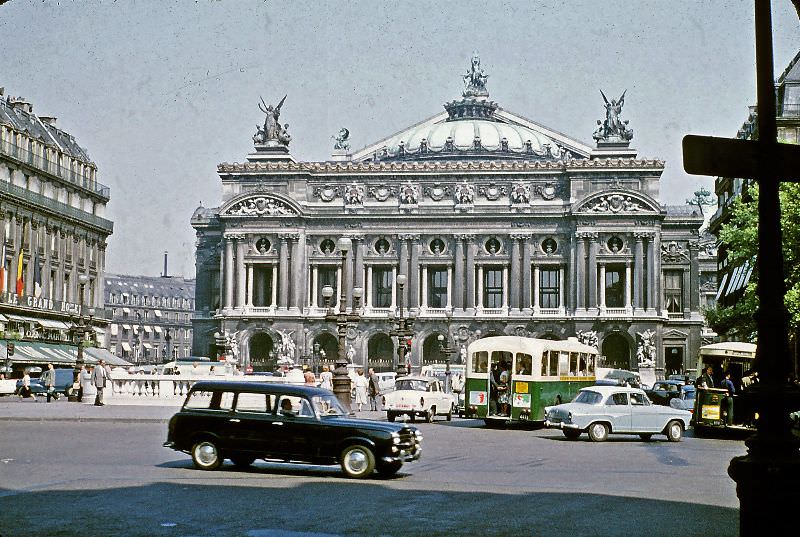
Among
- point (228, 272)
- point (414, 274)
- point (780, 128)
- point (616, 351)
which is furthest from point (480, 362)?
point (228, 272)

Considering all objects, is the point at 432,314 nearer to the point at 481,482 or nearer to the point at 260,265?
the point at 260,265

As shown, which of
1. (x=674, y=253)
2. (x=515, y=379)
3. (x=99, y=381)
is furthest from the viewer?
(x=674, y=253)

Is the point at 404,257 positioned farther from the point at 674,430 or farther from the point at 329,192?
the point at 674,430

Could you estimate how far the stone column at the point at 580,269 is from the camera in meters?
93.1

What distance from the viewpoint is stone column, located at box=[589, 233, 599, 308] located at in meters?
92.9

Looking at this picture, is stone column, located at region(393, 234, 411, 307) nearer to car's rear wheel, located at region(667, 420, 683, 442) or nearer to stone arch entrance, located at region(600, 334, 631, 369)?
stone arch entrance, located at region(600, 334, 631, 369)

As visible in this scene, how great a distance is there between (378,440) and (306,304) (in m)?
77.2

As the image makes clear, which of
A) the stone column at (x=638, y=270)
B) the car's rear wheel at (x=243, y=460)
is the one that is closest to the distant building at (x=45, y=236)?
the stone column at (x=638, y=270)

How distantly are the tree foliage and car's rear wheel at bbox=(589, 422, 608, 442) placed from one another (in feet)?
16.9

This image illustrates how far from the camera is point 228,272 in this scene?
316ft

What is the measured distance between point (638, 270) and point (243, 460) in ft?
247

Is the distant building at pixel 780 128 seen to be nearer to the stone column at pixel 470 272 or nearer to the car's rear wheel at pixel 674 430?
the car's rear wheel at pixel 674 430

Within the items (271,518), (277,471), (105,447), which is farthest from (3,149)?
(271,518)

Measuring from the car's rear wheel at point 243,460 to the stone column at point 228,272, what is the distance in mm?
75887
